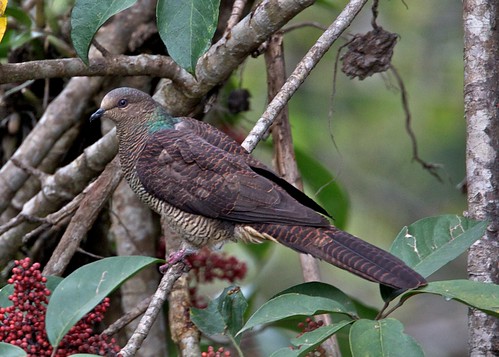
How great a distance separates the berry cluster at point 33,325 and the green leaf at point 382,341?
715 mm

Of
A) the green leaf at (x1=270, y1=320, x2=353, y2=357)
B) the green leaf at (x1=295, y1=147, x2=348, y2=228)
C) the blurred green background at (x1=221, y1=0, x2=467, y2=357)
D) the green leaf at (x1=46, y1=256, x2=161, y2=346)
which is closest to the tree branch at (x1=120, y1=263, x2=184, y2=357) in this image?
the green leaf at (x1=46, y1=256, x2=161, y2=346)

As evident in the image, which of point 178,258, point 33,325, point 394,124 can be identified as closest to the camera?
point 33,325

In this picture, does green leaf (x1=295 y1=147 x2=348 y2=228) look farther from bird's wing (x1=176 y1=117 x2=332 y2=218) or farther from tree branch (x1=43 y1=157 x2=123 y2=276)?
tree branch (x1=43 y1=157 x2=123 y2=276)

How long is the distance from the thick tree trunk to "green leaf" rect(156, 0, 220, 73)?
940 mm

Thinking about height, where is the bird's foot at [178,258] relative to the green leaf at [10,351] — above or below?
below

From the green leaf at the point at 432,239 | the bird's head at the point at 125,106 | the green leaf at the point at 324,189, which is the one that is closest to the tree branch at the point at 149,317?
the green leaf at the point at 432,239

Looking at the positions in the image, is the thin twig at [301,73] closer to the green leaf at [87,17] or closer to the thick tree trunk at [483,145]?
the thick tree trunk at [483,145]

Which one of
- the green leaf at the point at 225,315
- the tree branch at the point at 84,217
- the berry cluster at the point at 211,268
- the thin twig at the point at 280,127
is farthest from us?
the berry cluster at the point at 211,268

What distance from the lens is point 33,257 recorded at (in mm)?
4121

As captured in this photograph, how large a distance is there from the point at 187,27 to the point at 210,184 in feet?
2.28

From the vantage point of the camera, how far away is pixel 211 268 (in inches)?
160

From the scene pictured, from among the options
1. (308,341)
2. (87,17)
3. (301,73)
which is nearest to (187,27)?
(87,17)

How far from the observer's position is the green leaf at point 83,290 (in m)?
2.08

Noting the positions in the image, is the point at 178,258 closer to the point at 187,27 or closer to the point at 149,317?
the point at 149,317
